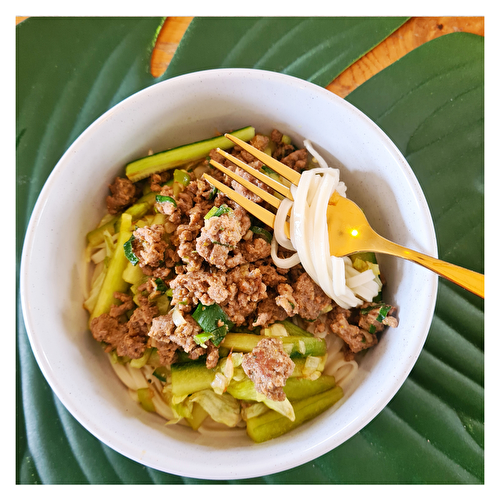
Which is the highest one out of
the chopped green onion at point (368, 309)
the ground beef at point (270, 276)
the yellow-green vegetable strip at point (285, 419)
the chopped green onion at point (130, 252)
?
the chopped green onion at point (130, 252)

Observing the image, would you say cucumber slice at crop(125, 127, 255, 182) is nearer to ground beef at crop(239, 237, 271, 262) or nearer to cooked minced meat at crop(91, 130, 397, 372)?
cooked minced meat at crop(91, 130, 397, 372)

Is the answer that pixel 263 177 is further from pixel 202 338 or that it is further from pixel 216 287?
pixel 202 338

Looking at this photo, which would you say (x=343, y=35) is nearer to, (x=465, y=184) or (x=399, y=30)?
(x=399, y=30)

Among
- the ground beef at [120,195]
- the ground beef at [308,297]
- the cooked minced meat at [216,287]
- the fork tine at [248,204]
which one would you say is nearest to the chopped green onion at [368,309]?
the cooked minced meat at [216,287]

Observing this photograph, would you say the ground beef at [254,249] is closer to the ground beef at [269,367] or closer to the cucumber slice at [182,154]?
the ground beef at [269,367]

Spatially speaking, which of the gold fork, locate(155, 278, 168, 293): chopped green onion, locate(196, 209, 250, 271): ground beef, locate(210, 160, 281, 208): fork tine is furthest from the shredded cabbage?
locate(210, 160, 281, 208): fork tine
